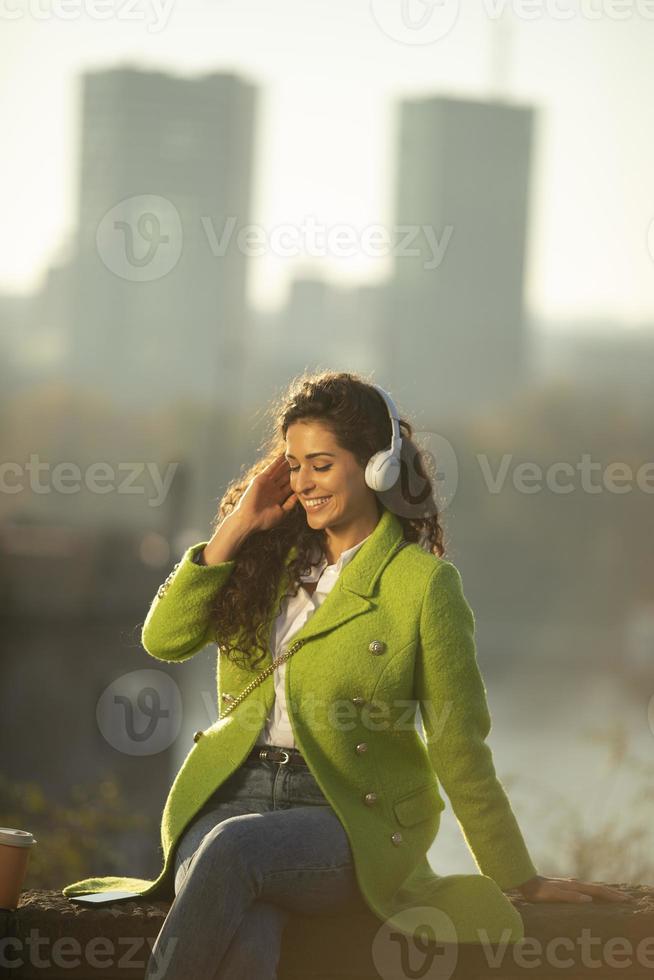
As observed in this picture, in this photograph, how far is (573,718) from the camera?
31438 millimetres

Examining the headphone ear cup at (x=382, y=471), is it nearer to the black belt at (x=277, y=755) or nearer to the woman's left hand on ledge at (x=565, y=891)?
the black belt at (x=277, y=755)

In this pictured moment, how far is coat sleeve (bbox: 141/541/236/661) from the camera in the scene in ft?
9.65

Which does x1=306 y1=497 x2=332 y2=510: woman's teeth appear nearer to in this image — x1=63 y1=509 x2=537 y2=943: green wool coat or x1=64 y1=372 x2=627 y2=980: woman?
x1=64 y1=372 x2=627 y2=980: woman

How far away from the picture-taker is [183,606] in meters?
2.94

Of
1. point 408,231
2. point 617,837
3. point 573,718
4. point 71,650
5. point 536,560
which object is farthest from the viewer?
point 536,560

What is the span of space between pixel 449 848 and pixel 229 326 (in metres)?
37.1

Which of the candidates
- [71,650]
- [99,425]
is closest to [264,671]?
[71,650]

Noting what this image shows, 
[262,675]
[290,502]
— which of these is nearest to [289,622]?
[262,675]

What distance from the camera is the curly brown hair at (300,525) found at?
9.62 ft

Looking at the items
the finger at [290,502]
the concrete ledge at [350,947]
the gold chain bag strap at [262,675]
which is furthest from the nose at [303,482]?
the concrete ledge at [350,947]

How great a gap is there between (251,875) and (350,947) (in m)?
0.35

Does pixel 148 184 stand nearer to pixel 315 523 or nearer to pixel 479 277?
pixel 479 277

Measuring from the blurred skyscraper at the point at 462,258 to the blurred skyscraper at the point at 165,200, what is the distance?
5160 mm

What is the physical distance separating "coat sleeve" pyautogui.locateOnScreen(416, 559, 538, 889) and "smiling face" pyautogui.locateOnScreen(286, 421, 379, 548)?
0.24 meters
